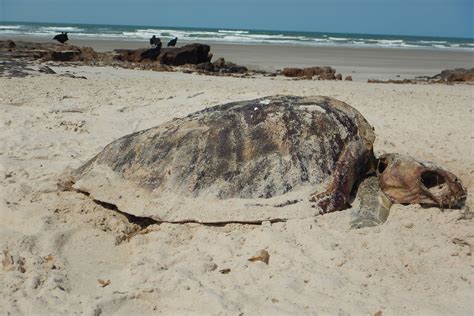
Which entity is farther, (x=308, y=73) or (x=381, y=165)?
(x=308, y=73)

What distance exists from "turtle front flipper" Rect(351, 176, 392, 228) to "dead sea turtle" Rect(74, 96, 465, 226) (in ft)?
0.05

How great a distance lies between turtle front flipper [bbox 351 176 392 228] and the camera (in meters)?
3.82

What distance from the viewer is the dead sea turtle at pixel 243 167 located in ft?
12.5

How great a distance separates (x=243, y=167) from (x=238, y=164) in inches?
1.9

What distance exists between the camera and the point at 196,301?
112 inches

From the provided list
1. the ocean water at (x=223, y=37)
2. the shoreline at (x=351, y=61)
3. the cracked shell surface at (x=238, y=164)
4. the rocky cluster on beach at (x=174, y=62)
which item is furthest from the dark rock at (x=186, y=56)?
the ocean water at (x=223, y=37)

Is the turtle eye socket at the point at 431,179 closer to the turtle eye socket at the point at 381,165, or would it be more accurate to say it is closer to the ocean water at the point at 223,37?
the turtle eye socket at the point at 381,165

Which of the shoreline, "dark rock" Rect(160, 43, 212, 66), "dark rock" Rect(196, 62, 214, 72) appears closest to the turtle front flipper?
the shoreline

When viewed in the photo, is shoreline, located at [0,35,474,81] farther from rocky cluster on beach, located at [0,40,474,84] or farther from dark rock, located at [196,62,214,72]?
dark rock, located at [196,62,214,72]

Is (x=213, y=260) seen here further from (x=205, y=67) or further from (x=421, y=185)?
(x=205, y=67)

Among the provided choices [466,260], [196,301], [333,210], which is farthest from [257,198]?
[466,260]

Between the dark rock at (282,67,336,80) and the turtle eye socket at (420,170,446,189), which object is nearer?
the turtle eye socket at (420,170,446,189)

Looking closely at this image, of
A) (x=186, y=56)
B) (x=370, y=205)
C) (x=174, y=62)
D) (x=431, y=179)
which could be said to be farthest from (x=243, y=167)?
(x=186, y=56)

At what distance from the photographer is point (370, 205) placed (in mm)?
3992
